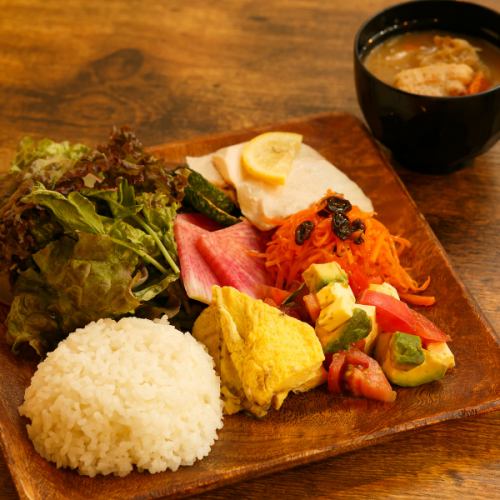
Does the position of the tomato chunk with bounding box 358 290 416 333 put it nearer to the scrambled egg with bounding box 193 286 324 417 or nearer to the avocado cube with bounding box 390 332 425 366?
the avocado cube with bounding box 390 332 425 366

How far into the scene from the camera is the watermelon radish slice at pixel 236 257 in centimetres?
314

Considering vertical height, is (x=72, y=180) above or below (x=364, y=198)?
above

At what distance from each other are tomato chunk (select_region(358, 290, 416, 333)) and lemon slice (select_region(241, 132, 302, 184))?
0.79m

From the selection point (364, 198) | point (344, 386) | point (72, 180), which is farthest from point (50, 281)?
point (364, 198)

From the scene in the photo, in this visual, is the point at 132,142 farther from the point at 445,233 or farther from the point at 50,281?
the point at 445,233

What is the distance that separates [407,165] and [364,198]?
0.56 metres

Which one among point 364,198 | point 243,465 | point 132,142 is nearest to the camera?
point 243,465

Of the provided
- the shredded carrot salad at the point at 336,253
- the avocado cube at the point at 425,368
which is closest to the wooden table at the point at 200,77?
the shredded carrot salad at the point at 336,253

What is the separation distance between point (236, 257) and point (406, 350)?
2.80 feet

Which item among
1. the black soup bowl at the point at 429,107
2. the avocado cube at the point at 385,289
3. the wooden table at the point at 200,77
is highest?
the black soup bowl at the point at 429,107

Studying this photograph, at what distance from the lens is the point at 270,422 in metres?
2.68

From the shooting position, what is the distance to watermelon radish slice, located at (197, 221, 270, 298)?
3.14 metres

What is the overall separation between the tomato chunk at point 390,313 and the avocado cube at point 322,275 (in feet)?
0.40

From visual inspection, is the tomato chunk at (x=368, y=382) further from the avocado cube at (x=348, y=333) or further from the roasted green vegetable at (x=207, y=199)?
the roasted green vegetable at (x=207, y=199)
